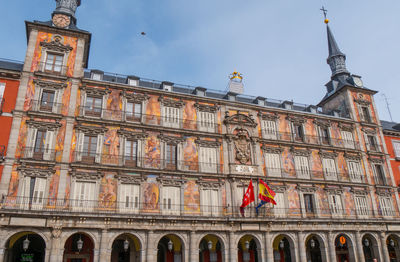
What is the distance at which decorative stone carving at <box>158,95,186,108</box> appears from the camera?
2770 cm

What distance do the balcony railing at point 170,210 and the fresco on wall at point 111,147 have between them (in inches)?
122

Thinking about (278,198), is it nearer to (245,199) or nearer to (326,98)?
(245,199)

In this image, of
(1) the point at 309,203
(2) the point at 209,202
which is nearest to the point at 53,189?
(2) the point at 209,202

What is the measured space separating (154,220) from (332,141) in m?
19.7

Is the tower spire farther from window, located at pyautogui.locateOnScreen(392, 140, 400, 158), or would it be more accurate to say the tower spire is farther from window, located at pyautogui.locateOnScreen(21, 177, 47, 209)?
window, located at pyautogui.locateOnScreen(21, 177, 47, 209)

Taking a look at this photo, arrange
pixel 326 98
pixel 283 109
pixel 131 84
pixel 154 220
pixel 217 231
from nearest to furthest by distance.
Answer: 1. pixel 154 220
2. pixel 217 231
3. pixel 131 84
4. pixel 283 109
5. pixel 326 98

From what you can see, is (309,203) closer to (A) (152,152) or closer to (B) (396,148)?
(B) (396,148)

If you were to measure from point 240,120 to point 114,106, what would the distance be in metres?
11.2

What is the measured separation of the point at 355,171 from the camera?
106ft

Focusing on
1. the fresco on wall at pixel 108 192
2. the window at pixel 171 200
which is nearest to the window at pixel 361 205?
the window at pixel 171 200

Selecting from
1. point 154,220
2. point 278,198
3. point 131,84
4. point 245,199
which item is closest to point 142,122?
point 131,84

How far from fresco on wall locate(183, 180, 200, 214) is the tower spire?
2419 cm

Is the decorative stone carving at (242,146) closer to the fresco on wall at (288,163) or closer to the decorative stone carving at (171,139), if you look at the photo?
the fresco on wall at (288,163)

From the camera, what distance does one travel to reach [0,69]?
24.1 metres
